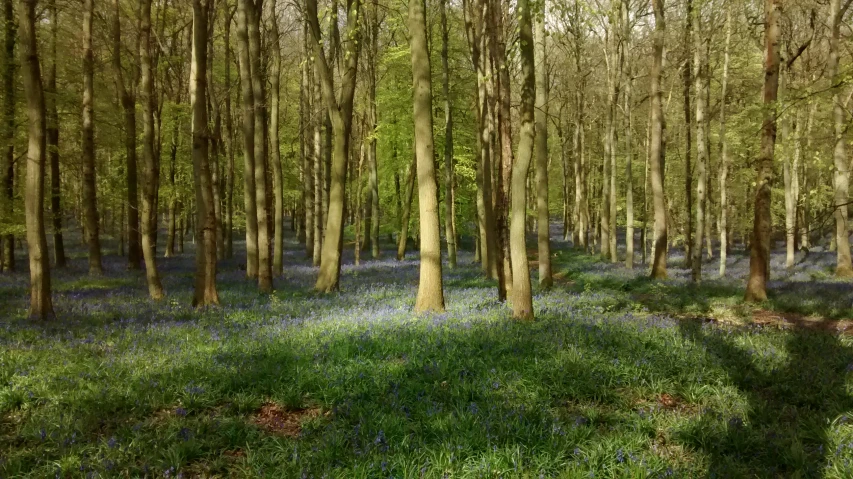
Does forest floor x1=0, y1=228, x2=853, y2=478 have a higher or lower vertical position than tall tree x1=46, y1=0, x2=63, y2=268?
lower

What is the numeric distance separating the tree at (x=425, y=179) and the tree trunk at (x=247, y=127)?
668cm

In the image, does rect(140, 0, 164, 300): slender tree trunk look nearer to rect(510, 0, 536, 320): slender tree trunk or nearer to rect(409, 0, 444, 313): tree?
rect(409, 0, 444, 313): tree

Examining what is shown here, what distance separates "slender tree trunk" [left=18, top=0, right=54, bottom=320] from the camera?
9.83 m

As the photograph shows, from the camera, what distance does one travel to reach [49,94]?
17.7 metres

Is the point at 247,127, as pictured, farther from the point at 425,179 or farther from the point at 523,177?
the point at 523,177

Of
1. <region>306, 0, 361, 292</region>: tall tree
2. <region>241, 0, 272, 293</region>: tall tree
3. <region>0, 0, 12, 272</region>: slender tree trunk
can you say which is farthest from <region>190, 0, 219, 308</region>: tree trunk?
<region>0, 0, 12, 272</region>: slender tree trunk

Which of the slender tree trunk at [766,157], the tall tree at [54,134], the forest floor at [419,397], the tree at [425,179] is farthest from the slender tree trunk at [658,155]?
the tall tree at [54,134]

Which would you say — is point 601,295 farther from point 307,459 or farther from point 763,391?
point 307,459

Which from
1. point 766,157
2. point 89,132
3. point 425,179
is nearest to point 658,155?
point 766,157

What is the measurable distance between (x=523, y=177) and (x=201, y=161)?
7.87m

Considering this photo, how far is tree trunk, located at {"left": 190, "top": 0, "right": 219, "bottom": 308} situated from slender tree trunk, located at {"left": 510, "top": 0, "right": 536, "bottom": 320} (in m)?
7.44

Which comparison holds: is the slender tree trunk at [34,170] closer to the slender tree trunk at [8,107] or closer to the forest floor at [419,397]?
the forest floor at [419,397]

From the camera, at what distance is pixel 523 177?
9289mm

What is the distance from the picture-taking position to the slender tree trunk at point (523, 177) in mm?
9227
